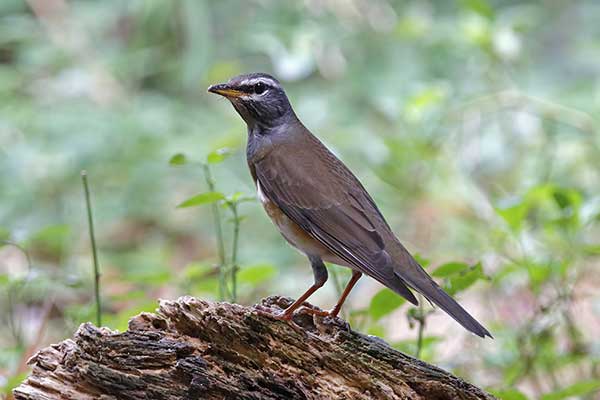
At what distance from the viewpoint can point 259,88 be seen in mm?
4383

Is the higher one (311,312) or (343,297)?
(343,297)

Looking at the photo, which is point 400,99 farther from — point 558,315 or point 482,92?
point 558,315

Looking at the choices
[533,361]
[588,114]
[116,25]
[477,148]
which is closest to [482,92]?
[477,148]

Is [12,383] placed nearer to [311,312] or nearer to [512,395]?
[311,312]

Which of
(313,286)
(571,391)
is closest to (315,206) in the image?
(313,286)

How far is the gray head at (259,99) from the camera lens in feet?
14.2

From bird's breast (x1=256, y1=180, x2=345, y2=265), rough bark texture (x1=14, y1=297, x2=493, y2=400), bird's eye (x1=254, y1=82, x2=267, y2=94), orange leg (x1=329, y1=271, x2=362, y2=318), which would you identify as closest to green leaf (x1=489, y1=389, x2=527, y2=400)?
rough bark texture (x1=14, y1=297, x2=493, y2=400)

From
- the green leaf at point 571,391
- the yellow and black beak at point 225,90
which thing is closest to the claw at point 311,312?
the green leaf at point 571,391

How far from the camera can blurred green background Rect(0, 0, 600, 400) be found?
19.2 ft

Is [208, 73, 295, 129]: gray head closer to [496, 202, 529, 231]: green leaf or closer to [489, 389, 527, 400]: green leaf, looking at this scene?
[496, 202, 529, 231]: green leaf

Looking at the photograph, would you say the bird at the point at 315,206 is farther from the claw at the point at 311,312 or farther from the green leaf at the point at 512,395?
the green leaf at the point at 512,395

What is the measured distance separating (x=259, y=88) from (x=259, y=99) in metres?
0.06

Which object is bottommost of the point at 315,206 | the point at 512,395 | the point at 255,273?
the point at 512,395

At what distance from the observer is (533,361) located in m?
4.61
